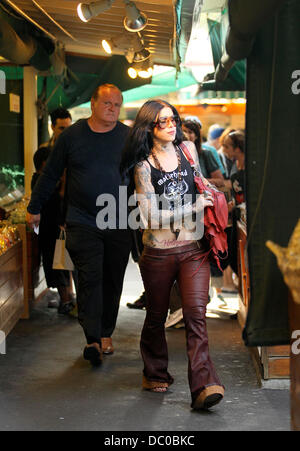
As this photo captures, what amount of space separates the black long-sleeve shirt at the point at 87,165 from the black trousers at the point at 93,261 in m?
0.12

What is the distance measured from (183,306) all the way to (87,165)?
5.74ft

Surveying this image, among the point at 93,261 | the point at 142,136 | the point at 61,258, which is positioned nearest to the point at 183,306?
the point at 142,136

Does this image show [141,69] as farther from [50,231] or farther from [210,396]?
[210,396]

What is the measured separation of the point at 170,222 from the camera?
528cm

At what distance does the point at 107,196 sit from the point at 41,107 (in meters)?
3.74

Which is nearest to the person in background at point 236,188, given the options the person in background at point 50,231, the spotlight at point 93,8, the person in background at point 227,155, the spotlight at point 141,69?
the person in background at point 227,155

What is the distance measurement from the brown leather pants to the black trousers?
763 mm

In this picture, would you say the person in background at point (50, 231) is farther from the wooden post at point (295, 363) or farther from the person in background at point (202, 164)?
the wooden post at point (295, 363)

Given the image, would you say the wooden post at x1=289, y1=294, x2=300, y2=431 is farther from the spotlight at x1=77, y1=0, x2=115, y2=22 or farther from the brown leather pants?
the spotlight at x1=77, y1=0, x2=115, y2=22

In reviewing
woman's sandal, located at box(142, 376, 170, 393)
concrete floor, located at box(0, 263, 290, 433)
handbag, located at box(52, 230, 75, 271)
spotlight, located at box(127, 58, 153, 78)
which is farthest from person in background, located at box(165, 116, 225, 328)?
woman's sandal, located at box(142, 376, 170, 393)

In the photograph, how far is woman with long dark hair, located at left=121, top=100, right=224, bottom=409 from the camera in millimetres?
5199

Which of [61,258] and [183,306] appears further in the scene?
[61,258]

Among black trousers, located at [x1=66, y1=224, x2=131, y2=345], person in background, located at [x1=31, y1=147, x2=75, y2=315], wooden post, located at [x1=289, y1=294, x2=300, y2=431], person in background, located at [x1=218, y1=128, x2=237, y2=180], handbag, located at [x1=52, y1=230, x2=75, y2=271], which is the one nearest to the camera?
wooden post, located at [x1=289, y1=294, x2=300, y2=431]

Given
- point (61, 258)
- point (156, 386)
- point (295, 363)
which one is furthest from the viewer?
point (61, 258)
